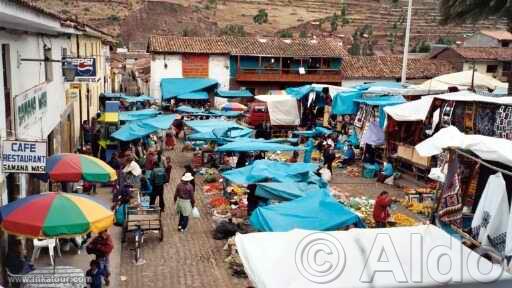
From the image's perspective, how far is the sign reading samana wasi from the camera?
27.1 feet

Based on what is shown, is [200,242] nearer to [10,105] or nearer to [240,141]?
[10,105]

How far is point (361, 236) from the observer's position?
7.66 meters

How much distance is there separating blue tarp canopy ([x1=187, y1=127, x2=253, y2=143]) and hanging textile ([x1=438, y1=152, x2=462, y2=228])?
1011 cm

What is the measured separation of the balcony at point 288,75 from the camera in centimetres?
4191

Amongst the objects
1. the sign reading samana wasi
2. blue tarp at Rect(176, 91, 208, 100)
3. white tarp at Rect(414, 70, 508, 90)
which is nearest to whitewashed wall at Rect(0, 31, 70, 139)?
the sign reading samana wasi

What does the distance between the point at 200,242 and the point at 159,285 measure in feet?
8.16

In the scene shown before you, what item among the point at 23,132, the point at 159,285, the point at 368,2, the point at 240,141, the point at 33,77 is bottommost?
the point at 159,285

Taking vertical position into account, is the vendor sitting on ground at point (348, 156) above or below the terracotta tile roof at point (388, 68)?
below

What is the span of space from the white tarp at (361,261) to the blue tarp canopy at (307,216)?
2.30 m

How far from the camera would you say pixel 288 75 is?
1654 inches

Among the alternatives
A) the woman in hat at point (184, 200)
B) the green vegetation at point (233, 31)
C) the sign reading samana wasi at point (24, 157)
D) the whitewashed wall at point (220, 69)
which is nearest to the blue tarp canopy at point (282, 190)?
the woman in hat at point (184, 200)

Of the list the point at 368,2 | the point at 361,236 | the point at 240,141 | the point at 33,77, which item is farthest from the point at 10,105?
the point at 368,2

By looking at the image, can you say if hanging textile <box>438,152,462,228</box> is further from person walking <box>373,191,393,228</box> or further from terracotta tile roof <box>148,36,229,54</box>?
terracotta tile roof <box>148,36,229,54</box>

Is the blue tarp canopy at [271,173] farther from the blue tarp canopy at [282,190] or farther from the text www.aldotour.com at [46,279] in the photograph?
the text www.aldotour.com at [46,279]
